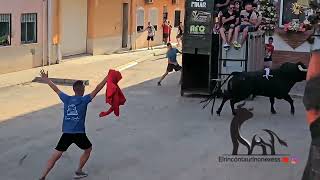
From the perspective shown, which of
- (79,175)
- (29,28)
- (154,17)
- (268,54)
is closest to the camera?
(79,175)

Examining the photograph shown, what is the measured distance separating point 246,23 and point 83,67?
31.5ft

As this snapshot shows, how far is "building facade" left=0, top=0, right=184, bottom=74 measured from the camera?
74.4 feet

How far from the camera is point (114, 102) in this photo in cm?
927

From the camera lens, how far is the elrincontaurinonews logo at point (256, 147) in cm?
1055

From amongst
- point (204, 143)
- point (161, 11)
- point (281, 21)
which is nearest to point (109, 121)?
point (204, 143)

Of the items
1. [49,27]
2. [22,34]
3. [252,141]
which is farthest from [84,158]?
[49,27]

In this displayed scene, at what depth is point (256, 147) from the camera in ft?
36.7

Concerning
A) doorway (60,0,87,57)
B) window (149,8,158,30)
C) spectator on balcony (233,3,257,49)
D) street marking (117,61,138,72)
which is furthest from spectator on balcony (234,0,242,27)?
window (149,8,158,30)

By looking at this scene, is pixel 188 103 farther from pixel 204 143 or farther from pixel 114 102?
pixel 114 102

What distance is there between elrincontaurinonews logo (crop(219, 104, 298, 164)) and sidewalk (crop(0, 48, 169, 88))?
31.2 feet

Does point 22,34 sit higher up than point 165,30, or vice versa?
point 165,30

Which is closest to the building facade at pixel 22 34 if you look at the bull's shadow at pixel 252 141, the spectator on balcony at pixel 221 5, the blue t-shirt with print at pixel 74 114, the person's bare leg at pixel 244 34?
the spectator on balcony at pixel 221 5

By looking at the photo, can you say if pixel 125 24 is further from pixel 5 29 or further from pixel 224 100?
pixel 224 100

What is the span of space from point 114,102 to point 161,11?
29792 mm
